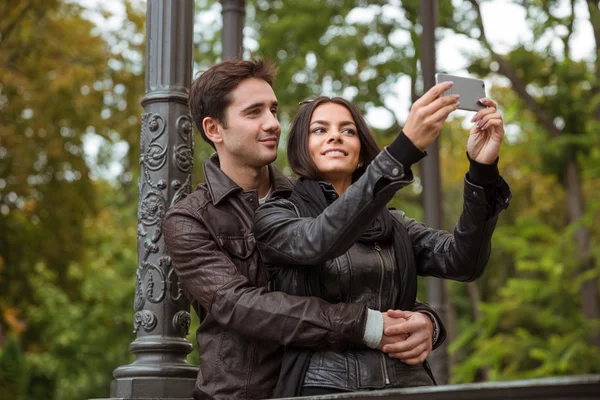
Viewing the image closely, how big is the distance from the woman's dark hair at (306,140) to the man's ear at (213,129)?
0.40 m

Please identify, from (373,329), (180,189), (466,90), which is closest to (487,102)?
(466,90)

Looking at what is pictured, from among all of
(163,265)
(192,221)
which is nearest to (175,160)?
(163,265)

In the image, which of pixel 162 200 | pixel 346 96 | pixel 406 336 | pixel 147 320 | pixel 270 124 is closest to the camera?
pixel 406 336

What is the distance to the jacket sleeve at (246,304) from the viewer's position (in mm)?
3262

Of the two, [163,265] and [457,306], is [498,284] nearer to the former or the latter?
[457,306]

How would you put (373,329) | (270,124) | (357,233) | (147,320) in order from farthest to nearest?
1. (147,320)
2. (270,124)
3. (373,329)
4. (357,233)

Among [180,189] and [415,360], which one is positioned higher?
[180,189]

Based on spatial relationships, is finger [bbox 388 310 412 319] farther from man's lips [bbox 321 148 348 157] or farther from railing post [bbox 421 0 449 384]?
railing post [bbox 421 0 449 384]

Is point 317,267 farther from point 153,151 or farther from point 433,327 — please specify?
point 153,151

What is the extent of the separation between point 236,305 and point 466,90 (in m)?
1.13

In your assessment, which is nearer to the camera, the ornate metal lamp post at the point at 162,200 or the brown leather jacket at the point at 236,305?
the brown leather jacket at the point at 236,305

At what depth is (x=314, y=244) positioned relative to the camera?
3.16 meters

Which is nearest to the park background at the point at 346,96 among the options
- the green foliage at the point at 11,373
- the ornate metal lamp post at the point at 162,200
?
the green foliage at the point at 11,373

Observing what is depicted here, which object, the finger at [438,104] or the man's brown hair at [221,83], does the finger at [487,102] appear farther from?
the man's brown hair at [221,83]
